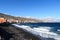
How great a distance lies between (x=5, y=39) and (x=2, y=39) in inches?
13.9

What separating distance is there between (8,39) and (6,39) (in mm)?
223

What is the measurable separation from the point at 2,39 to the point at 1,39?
0.12 metres

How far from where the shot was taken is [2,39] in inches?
673

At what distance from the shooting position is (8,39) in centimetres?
1728

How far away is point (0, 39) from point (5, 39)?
0.48 metres

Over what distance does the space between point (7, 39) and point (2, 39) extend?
471mm

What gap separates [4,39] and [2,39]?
0.61 feet

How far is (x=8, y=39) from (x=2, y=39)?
1.88 ft

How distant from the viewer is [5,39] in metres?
17.3

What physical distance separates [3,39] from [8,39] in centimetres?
47

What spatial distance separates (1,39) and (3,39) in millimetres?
187

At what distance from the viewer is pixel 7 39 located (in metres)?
17.2

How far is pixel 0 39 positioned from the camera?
1717 centimetres
